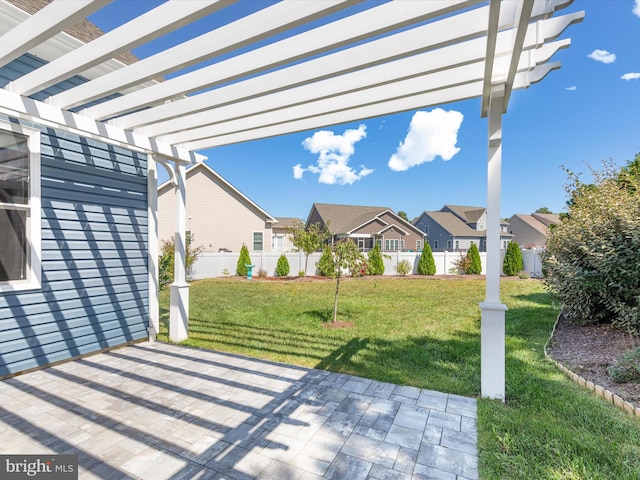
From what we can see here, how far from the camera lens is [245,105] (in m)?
3.41

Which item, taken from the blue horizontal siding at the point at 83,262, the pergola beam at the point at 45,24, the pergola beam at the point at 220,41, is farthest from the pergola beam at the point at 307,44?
the blue horizontal siding at the point at 83,262

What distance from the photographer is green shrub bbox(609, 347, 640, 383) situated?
10.4 feet

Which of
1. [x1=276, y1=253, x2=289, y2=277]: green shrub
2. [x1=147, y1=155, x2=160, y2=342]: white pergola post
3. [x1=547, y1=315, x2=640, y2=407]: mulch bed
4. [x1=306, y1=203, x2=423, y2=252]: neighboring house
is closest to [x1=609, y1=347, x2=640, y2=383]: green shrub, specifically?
[x1=547, y1=315, x2=640, y2=407]: mulch bed

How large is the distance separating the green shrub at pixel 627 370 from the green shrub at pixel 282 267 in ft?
40.7

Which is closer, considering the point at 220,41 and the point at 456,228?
the point at 220,41

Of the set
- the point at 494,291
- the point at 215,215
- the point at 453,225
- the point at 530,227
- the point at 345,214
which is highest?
the point at 345,214

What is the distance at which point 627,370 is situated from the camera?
10.5ft

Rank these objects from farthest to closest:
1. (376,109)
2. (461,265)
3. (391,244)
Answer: (391,244)
(461,265)
(376,109)

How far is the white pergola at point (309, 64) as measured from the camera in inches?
80.8

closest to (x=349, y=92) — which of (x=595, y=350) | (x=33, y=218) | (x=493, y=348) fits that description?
(x=493, y=348)

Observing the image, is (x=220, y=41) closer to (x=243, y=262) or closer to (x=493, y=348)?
(x=493, y=348)

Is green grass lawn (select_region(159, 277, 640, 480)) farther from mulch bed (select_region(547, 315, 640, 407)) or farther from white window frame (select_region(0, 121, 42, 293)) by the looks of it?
white window frame (select_region(0, 121, 42, 293))

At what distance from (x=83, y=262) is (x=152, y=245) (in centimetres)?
104

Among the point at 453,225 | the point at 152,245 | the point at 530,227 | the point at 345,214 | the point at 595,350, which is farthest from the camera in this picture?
the point at 530,227
